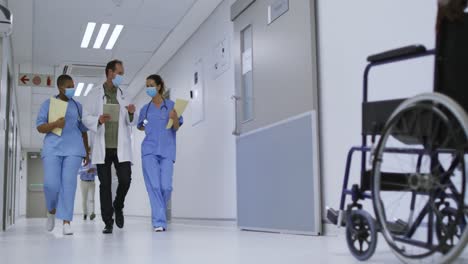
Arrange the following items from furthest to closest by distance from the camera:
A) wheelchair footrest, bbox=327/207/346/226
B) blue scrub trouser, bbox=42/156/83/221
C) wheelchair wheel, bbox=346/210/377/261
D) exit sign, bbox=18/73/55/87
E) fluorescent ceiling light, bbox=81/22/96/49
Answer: exit sign, bbox=18/73/55/87, fluorescent ceiling light, bbox=81/22/96/49, blue scrub trouser, bbox=42/156/83/221, wheelchair footrest, bbox=327/207/346/226, wheelchair wheel, bbox=346/210/377/261

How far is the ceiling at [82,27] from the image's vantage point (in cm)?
559

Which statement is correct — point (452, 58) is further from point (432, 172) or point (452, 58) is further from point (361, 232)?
point (361, 232)

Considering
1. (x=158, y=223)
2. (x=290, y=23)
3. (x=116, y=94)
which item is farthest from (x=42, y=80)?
(x=290, y=23)

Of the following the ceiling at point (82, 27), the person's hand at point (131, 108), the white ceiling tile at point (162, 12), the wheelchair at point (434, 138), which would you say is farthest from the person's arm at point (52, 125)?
the wheelchair at point (434, 138)

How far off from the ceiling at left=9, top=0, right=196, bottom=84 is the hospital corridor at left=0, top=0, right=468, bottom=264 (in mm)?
32

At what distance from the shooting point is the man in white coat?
4234 millimetres

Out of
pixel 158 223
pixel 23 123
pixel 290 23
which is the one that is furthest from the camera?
pixel 23 123

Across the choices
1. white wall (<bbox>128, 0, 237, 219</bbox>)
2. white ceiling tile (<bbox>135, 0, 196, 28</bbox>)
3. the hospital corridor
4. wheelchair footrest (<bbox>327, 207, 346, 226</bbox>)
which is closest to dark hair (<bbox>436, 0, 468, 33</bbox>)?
the hospital corridor

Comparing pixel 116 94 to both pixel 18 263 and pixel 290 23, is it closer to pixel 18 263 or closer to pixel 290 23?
pixel 290 23

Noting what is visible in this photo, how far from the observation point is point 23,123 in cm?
1271

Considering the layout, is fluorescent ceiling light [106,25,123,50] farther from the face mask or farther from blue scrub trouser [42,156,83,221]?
blue scrub trouser [42,156,83,221]

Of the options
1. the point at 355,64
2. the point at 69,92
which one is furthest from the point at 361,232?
the point at 69,92

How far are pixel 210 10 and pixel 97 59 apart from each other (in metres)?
2.57

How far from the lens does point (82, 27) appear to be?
6281 mm
